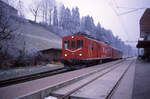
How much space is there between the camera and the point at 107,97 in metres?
4.82

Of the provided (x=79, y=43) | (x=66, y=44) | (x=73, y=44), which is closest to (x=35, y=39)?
(x=66, y=44)

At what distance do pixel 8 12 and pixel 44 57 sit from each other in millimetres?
8274

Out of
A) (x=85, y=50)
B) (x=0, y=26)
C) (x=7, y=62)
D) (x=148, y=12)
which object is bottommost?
(x=7, y=62)

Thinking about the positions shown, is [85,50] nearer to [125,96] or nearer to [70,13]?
[125,96]

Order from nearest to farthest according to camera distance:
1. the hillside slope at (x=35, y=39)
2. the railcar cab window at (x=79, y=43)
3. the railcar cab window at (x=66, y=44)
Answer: the railcar cab window at (x=79, y=43)
the railcar cab window at (x=66, y=44)
the hillside slope at (x=35, y=39)

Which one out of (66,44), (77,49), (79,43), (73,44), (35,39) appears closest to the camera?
(77,49)

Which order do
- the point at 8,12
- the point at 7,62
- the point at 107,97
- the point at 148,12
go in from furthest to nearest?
1. the point at 148,12
2. the point at 8,12
3. the point at 7,62
4. the point at 107,97

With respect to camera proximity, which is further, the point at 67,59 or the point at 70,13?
the point at 70,13

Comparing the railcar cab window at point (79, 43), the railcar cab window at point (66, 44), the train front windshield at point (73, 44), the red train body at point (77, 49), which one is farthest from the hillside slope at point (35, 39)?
the railcar cab window at point (79, 43)

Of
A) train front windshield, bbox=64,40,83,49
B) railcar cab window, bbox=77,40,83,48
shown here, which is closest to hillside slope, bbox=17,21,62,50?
train front windshield, bbox=64,40,83,49

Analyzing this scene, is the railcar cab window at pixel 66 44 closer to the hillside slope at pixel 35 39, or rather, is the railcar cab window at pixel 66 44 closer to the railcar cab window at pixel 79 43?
the railcar cab window at pixel 79 43

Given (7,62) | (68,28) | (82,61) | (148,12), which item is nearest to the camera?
(82,61)

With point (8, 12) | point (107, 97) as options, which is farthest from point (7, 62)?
point (107, 97)

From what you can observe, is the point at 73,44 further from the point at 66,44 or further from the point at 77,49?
the point at 66,44
